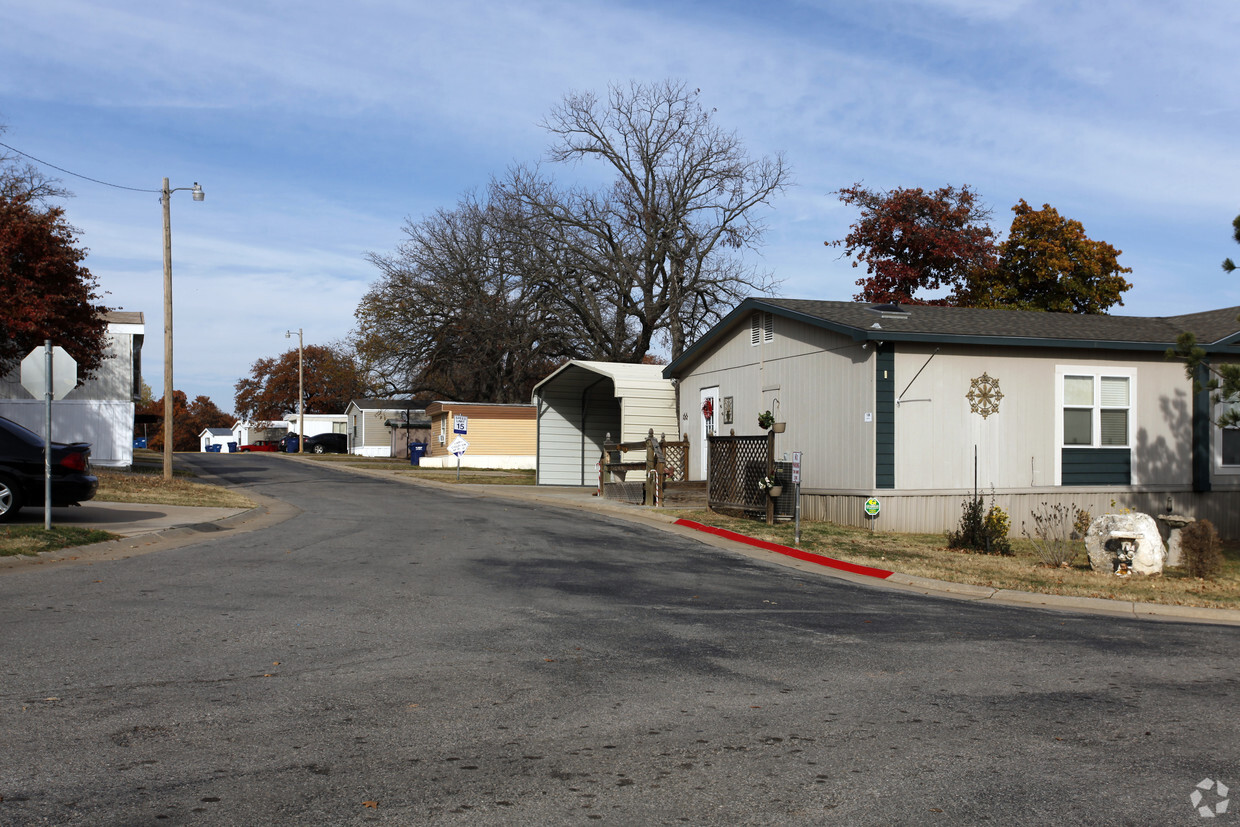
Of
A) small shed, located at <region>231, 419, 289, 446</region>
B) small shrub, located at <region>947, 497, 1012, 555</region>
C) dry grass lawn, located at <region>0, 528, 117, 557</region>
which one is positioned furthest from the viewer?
small shed, located at <region>231, 419, 289, 446</region>

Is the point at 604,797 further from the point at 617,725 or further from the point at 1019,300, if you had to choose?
the point at 1019,300

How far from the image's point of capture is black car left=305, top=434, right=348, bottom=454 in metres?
72.2

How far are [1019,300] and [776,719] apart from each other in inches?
1428

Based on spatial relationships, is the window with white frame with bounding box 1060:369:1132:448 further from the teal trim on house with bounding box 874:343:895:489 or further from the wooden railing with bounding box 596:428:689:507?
the wooden railing with bounding box 596:428:689:507

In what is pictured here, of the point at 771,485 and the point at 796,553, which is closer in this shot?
the point at 796,553

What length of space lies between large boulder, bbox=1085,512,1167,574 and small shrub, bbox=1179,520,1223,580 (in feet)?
1.16

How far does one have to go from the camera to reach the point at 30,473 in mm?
14930

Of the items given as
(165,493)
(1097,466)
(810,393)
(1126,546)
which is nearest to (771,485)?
(810,393)

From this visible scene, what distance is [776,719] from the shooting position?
19.2 ft

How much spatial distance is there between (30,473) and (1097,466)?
18.7 metres

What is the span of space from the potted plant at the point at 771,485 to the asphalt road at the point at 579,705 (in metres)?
6.60

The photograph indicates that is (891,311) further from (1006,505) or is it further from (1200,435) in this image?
(1200,435)

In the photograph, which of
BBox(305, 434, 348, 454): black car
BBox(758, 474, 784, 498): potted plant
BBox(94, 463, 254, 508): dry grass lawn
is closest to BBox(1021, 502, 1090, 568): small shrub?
BBox(758, 474, 784, 498): potted plant

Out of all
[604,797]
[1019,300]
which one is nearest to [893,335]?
[604,797]
